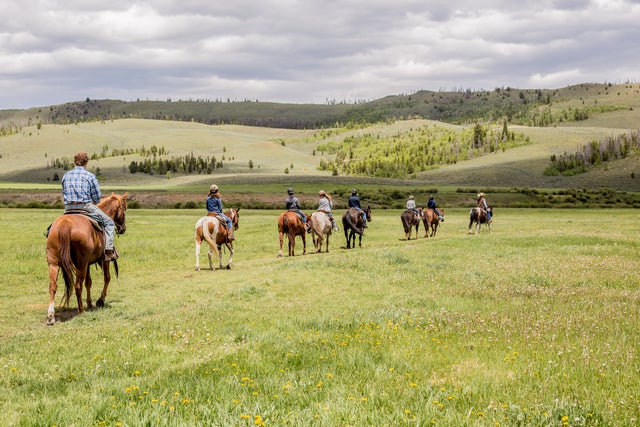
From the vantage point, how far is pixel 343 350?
8.41 m

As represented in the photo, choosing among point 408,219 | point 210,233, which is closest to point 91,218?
point 210,233

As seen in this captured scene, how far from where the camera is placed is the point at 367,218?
120 feet

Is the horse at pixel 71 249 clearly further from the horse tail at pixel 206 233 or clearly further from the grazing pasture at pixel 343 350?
the horse tail at pixel 206 233

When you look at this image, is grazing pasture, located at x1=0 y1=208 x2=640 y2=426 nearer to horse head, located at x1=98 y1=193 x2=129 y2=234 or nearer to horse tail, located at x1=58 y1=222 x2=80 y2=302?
horse tail, located at x1=58 y1=222 x2=80 y2=302

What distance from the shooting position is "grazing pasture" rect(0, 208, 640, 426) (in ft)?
19.3

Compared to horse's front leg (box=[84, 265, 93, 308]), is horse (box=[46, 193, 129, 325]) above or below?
above

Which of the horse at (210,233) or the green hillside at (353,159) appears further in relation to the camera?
the green hillside at (353,159)

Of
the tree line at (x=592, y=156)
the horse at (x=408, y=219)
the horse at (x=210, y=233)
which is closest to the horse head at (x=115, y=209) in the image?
the horse at (x=210, y=233)

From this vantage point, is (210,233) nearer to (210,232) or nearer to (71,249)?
(210,232)

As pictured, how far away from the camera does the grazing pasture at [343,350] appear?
5.89m

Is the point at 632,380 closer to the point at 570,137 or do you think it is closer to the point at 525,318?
the point at 525,318

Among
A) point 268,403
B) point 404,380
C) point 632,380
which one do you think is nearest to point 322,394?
point 268,403

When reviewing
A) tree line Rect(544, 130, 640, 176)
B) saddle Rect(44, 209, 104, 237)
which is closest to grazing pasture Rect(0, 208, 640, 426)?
saddle Rect(44, 209, 104, 237)

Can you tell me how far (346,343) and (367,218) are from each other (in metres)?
27.9
